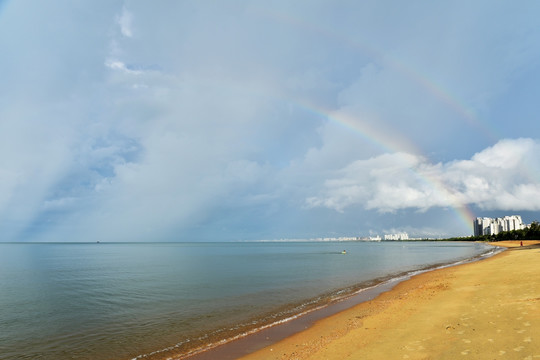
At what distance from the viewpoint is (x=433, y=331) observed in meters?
13.5

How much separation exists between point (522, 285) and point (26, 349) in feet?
100

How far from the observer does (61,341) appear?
17359 millimetres

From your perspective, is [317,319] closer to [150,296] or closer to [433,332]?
[433,332]

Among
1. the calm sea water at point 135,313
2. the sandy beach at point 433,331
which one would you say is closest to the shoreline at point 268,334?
the sandy beach at point 433,331

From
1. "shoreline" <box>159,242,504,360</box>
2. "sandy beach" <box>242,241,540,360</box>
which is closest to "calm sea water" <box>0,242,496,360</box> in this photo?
"shoreline" <box>159,242,504,360</box>

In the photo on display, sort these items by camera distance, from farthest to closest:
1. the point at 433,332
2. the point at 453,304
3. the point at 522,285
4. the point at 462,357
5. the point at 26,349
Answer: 1. the point at 522,285
2. the point at 453,304
3. the point at 26,349
4. the point at 433,332
5. the point at 462,357

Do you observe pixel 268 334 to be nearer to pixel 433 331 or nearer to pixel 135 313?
pixel 433 331

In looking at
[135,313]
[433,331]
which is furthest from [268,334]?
[135,313]

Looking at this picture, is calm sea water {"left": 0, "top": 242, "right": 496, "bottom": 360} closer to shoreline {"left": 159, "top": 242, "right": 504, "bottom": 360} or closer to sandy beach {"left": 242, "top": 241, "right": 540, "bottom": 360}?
shoreline {"left": 159, "top": 242, "right": 504, "bottom": 360}

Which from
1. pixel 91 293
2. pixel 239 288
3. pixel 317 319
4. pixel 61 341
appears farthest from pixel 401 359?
pixel 91 293

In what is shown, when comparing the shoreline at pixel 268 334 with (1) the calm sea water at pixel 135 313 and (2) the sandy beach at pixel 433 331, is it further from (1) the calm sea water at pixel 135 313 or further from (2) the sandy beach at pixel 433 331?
(1) the calm sea water at pixel 135 313

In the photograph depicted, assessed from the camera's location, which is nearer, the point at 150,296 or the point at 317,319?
the point at 317,319

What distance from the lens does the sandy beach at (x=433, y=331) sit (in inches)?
418

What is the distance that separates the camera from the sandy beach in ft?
34.9
